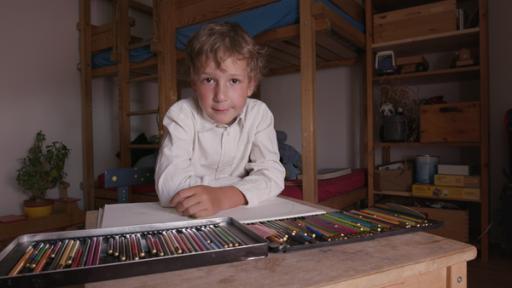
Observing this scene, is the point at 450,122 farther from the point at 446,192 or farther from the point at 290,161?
the point at 290,161

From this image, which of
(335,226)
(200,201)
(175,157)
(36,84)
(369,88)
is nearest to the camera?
(335,226)

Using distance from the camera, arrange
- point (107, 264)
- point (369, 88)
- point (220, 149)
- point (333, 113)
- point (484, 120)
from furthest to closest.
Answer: point (333, 113), point (369, 88), point (484, 120), point (220, 149), point (107, 264)

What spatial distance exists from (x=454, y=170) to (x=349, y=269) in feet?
6.14

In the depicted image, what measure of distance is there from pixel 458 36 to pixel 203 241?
2.02m

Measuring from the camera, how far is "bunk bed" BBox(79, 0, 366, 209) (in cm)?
153

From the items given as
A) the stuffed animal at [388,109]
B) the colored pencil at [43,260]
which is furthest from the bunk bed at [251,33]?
the colored pencil at [43,260]

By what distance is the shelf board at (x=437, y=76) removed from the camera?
1.85 m

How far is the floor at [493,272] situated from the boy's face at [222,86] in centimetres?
139

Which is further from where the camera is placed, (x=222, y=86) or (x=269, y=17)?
(x=269, y=17)

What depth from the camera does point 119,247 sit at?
1.29 feet

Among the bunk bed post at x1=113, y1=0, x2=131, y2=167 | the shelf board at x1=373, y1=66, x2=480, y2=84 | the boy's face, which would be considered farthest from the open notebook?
the bunk bed post at x1=113, y1=0, x2=131, y2=167

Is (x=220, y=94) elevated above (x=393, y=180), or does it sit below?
above

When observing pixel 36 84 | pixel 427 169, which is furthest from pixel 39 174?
pixel 427 169

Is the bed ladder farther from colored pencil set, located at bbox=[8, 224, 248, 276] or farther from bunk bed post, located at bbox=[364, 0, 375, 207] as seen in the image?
colored pencil set, located at bbox=[8, 224, 248, 276]
